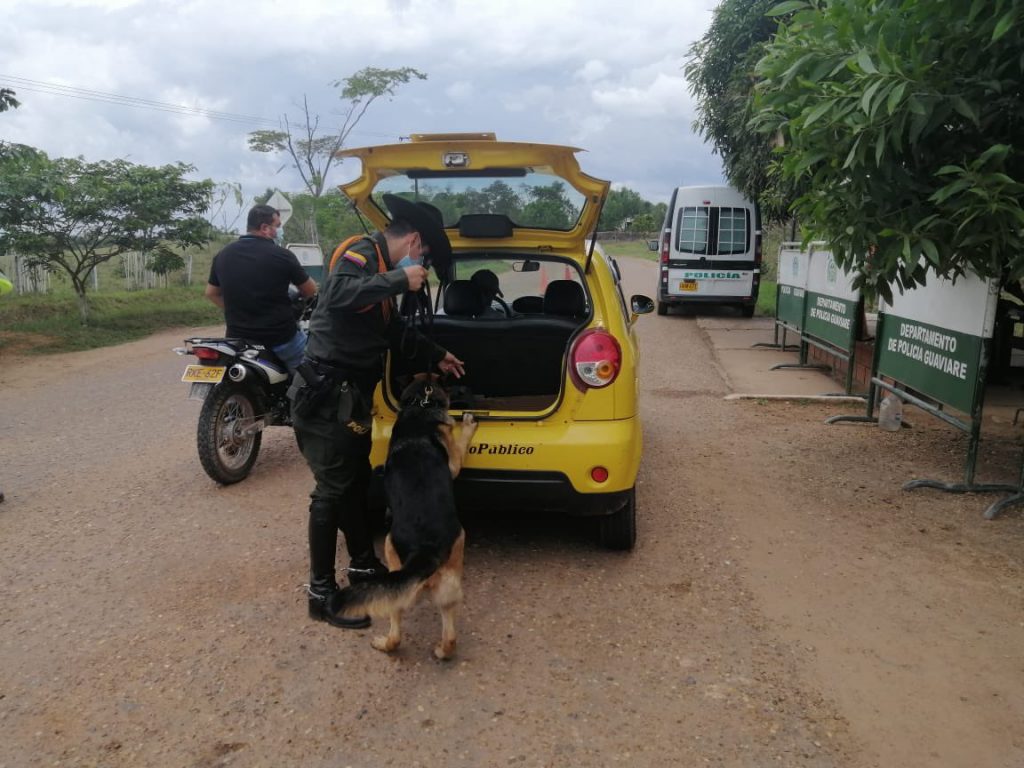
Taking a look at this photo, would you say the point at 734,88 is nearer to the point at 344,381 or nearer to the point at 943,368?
the point at 943,368

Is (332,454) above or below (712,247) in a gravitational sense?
below

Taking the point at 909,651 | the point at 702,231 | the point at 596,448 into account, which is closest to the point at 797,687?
the point at 909,651

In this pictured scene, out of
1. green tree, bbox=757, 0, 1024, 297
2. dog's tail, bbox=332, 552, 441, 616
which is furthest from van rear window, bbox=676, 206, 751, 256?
dog's tail, bbox=332, 552, 441, 616

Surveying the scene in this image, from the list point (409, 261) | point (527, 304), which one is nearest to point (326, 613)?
point (409, 261)

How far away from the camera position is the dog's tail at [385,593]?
2.71 meters

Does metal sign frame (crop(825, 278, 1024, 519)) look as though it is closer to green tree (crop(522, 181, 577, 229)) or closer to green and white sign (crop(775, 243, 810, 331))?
green tree (crop(522, 181, 577, 229))

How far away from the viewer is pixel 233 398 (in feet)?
17.1

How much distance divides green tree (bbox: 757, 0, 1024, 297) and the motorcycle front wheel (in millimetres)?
3885

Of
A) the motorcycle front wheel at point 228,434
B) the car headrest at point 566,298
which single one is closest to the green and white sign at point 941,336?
the car headrest at point 566,298

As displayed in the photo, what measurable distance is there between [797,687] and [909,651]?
620 mm

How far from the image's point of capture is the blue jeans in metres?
5.44

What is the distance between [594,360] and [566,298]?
47.4 inches

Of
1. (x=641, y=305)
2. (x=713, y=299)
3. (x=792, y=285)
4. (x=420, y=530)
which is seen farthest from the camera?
(x=713, y=299)

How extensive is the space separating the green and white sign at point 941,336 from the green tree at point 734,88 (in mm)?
6818
